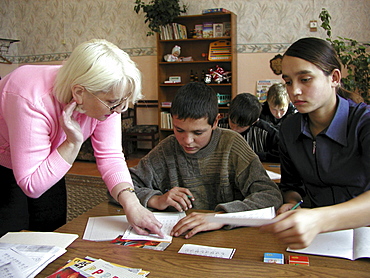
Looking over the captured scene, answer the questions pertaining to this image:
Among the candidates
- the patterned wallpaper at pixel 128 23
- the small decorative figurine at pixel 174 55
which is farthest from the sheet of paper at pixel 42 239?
the patterned wallpaper at pixel 128 23

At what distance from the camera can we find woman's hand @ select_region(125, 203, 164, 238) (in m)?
1.13

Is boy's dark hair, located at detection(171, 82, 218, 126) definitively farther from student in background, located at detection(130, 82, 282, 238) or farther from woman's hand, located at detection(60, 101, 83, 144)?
woman's hand, located at detection(60, 101, 83, 144)

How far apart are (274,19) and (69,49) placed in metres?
3.45

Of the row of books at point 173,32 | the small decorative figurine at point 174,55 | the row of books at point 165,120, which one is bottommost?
the row of books at point 165,120

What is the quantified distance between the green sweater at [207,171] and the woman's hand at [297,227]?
0.55 m

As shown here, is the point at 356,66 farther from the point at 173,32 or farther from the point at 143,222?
the point at 143,222

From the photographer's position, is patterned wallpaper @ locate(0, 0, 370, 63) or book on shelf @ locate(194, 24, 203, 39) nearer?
patterned wallpaper @ locate(0, 0, 370, 63)

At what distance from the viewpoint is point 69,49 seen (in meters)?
6.17

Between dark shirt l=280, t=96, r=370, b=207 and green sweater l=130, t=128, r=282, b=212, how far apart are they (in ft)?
0.51

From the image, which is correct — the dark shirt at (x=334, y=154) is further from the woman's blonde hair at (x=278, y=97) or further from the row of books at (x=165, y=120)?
the row of books at (x=165, y=120)

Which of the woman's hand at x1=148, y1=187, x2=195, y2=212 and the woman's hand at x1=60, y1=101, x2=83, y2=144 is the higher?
the woman's hand at x1=60, y1=101, x2=83, y2=144

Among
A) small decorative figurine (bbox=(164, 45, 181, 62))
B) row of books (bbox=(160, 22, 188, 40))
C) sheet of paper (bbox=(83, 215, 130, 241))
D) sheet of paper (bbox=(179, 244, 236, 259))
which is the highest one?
row of books (bbox=(160, 22, 188, 40))

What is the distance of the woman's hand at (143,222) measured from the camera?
1.13 meters

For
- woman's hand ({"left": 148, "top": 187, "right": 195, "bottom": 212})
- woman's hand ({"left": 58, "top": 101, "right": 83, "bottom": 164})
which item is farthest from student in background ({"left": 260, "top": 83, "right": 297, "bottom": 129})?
woman's hand ({"left": 58, "top": 101, "right": 83, "bottom": 164})
